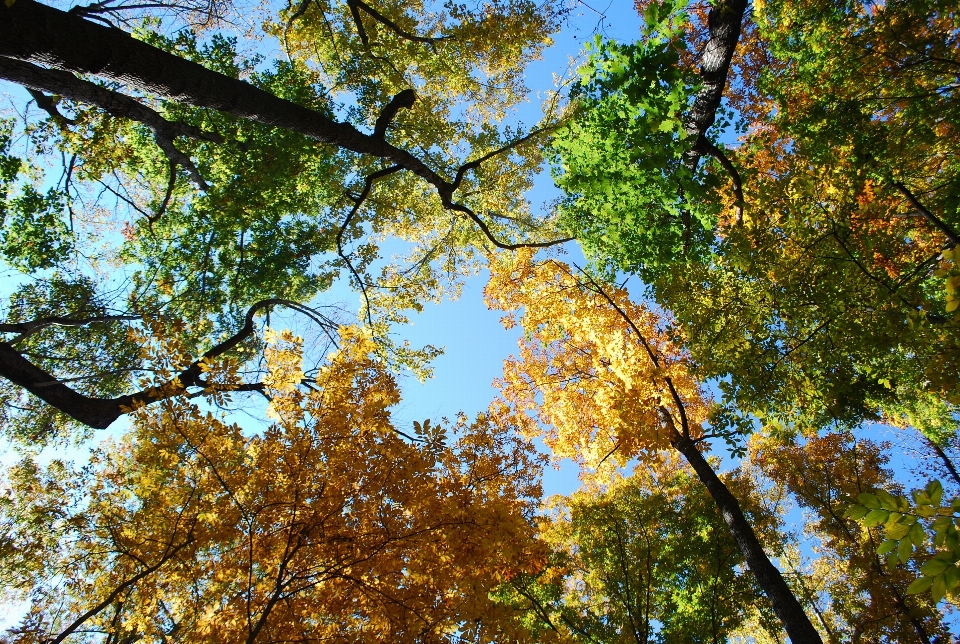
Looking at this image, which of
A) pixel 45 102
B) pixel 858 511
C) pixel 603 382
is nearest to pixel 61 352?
pixel 45 102

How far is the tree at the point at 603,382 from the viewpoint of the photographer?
767 centimetres

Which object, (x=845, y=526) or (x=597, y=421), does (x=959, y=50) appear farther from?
(x=845, y=526)

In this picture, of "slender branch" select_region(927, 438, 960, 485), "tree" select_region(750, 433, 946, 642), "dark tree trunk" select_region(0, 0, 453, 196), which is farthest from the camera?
"slender branch" select_region(927, 438, 960, 485)

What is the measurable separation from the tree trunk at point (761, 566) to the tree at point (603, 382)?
0.02 m

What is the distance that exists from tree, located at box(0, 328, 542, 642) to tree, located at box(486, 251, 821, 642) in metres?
3.61

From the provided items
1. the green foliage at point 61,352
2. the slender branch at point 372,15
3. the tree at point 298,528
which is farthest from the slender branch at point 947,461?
the green foliage at point 61,352

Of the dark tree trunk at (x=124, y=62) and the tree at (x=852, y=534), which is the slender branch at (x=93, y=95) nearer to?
the dark tree trunk at (x=124, y=62)

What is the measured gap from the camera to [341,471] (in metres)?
4.75

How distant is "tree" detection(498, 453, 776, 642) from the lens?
26.2 feet

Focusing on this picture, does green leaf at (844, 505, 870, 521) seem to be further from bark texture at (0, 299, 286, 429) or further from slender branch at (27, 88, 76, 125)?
slender branch at (27, 88, 76, 125)

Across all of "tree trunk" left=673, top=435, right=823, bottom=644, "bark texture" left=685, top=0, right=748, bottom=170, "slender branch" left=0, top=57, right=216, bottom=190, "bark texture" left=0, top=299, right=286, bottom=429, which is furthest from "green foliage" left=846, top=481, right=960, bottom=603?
"slender branch" left=0, top=57, right=216, bottom=190

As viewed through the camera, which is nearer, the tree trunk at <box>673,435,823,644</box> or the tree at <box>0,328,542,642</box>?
the tree at <box>0,328,542,642</box>

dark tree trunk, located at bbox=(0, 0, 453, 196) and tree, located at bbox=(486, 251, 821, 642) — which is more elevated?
tree, located at bbox=(486, 251, 821, 642)

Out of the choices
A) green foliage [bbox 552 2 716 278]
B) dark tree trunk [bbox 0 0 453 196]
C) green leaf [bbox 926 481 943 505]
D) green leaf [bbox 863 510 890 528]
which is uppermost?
green foliage [bbox 552 2 716 278]
